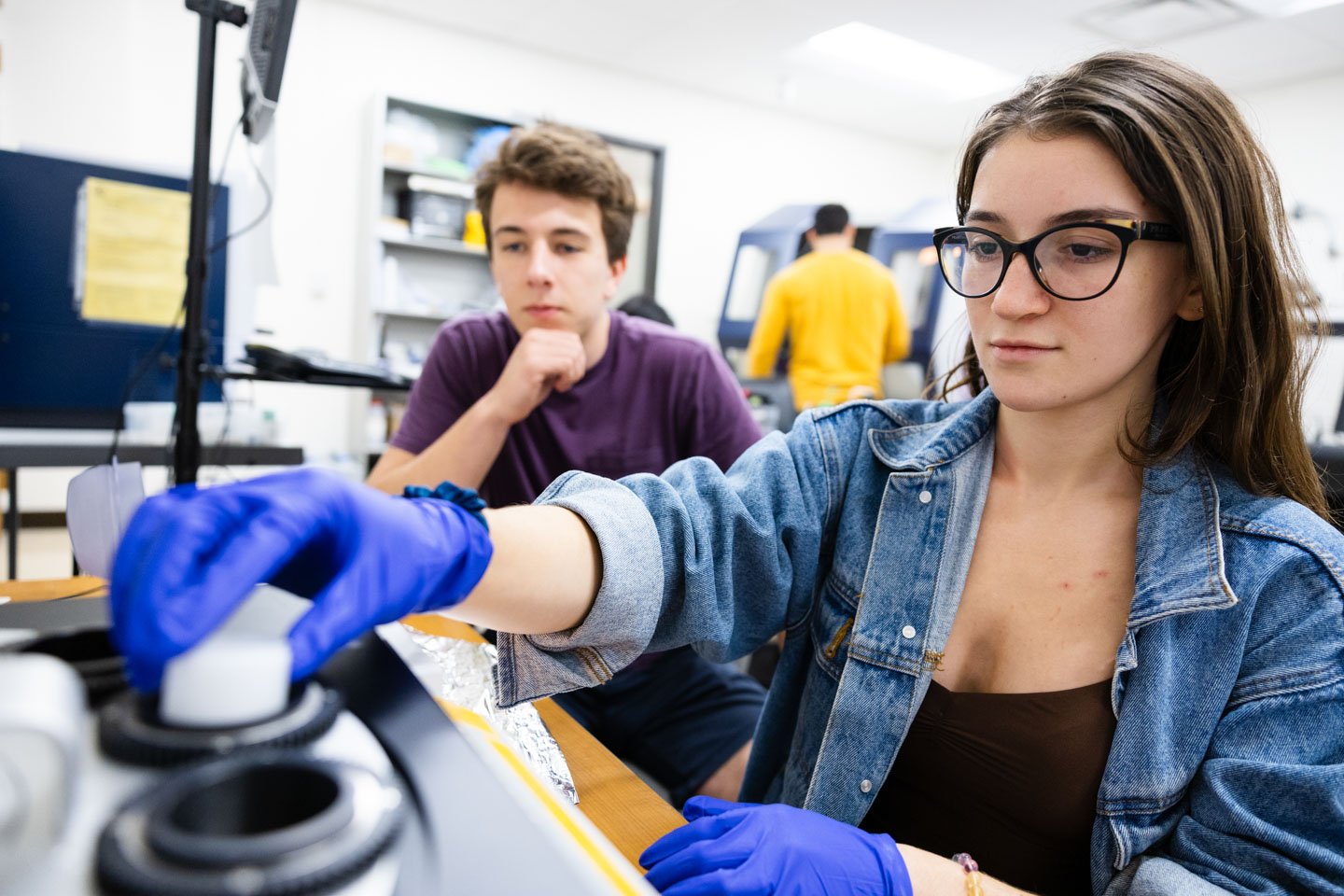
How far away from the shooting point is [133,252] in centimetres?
160

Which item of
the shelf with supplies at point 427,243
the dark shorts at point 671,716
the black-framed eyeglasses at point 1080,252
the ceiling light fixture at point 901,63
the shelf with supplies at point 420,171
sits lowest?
the dark shorts at point 671,716

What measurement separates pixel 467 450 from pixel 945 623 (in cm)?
→ 83

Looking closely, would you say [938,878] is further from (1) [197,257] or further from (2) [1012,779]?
(1) [197,257]

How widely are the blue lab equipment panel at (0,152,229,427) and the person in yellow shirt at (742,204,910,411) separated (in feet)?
9.01

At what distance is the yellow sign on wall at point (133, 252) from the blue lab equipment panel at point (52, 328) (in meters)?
0.02

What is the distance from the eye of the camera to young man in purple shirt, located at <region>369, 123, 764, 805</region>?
137 cm

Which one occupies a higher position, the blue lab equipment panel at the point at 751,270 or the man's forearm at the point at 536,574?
the blue lab equipment panel at the point at 751,270

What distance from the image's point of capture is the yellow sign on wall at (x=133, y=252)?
1574mm

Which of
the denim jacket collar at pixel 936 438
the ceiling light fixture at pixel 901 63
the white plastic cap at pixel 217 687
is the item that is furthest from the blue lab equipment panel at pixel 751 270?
the white plastic cap at pixel 217 687

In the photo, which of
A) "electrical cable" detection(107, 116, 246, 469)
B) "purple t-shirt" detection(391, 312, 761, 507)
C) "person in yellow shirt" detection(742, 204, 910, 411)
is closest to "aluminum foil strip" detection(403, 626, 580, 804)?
"purple t-shirt" detection(391, 312, 761, 507)

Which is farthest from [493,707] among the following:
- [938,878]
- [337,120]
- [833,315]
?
[337,120]

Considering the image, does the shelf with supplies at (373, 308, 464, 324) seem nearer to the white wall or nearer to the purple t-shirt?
the white wall

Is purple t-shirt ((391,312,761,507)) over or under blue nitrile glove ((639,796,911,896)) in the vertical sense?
over

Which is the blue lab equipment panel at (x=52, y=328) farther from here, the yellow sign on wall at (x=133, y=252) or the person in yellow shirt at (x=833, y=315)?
the person in yellow shirt at (x=833, y=315)
